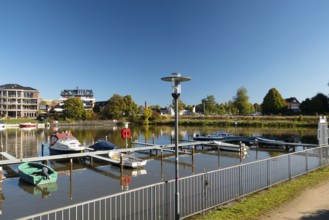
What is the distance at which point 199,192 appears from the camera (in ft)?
36.1

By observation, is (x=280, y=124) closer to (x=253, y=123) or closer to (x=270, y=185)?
(x=253, y=123)

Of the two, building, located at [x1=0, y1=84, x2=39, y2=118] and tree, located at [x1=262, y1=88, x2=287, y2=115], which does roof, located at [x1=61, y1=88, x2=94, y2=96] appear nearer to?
building, located at [x1=0, y1=84, x2=39, y2=118]

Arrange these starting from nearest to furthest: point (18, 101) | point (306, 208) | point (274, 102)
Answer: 1. point (306, 208)
2. point (274, 102)
3. point (18, 101)

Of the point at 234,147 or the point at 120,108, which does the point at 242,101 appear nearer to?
the point at 120,108

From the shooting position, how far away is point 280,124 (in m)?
79.3

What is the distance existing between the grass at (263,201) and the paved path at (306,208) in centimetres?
27

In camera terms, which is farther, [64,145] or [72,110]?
[72,110]

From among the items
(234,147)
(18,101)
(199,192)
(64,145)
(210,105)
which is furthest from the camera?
(210,105)

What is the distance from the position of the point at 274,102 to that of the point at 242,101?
16142mm

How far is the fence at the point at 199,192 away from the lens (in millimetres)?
8703

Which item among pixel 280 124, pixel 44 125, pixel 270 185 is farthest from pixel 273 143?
pixel 44 125

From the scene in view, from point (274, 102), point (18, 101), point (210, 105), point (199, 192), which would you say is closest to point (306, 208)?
point (199, 192)

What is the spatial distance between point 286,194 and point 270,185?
1442mm

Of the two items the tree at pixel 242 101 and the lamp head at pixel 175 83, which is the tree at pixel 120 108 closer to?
the tree at pixel 242 101
